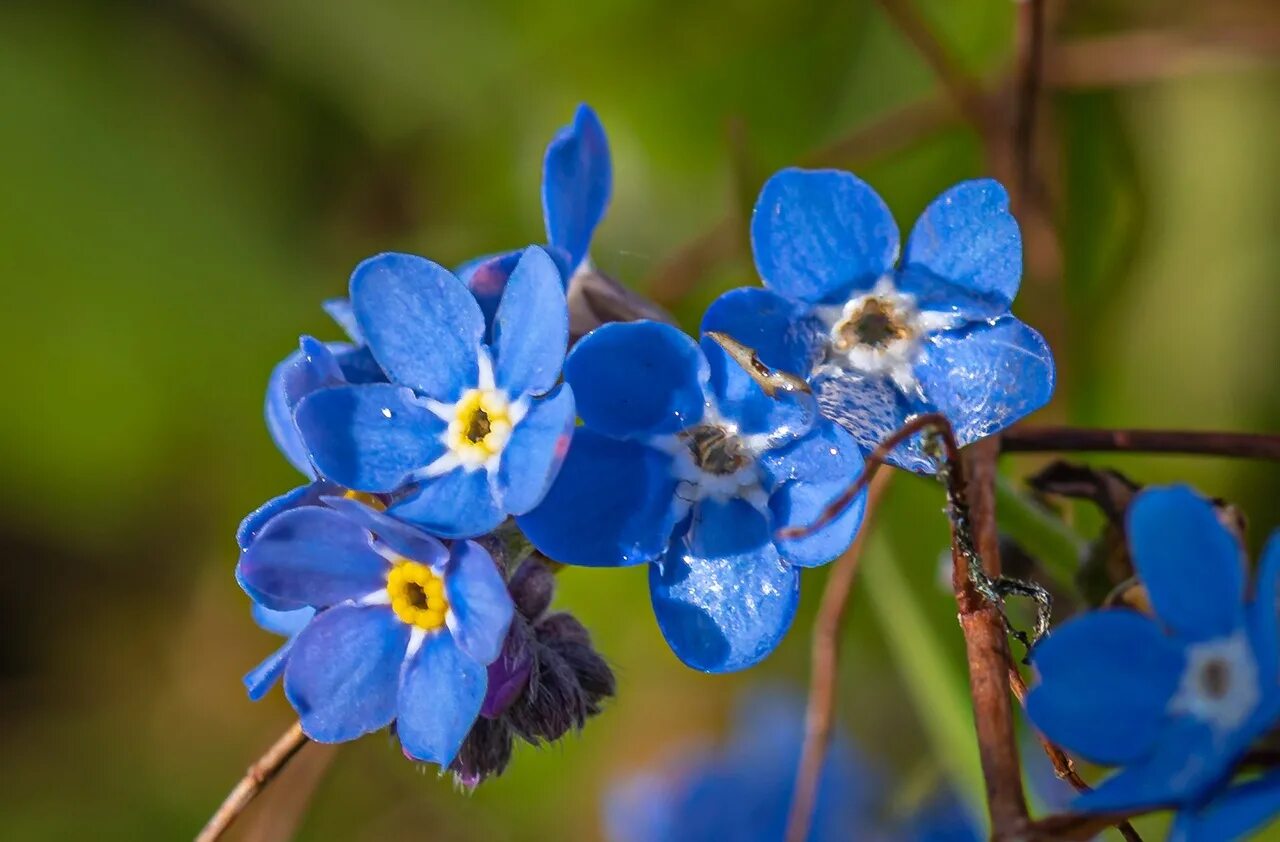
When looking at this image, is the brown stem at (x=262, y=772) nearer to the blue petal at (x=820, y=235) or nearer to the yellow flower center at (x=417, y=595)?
the yellow flower center at (x=417, y=595)

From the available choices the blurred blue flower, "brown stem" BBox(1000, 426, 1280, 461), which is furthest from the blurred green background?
"brown stem" BBox(1000, 426, 1280, 461)

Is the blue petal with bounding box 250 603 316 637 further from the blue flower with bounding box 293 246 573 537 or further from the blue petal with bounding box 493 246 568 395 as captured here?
the blue petal with bounding box 493 246 568 395

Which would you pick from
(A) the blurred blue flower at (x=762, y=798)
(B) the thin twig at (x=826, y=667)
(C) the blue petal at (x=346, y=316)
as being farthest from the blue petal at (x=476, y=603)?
(A) the blurred blue flower at (x=762, y=798)

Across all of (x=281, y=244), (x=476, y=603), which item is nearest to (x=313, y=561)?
(x=476, y=603)

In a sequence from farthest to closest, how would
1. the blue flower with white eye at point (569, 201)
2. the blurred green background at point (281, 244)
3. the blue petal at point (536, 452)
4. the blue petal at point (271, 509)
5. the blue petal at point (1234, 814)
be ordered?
1. the blurred green background at point (281, 244)
2. the blue flower with white eye at point (569, 201)
3. the blue petal at point (271, 509)
4. the blue petal at point (536, 452)
5. the blue petal at point (1234, 814)

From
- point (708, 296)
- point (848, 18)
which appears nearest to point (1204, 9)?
point (848, 18)

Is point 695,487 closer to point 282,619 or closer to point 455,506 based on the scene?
point 455,506
